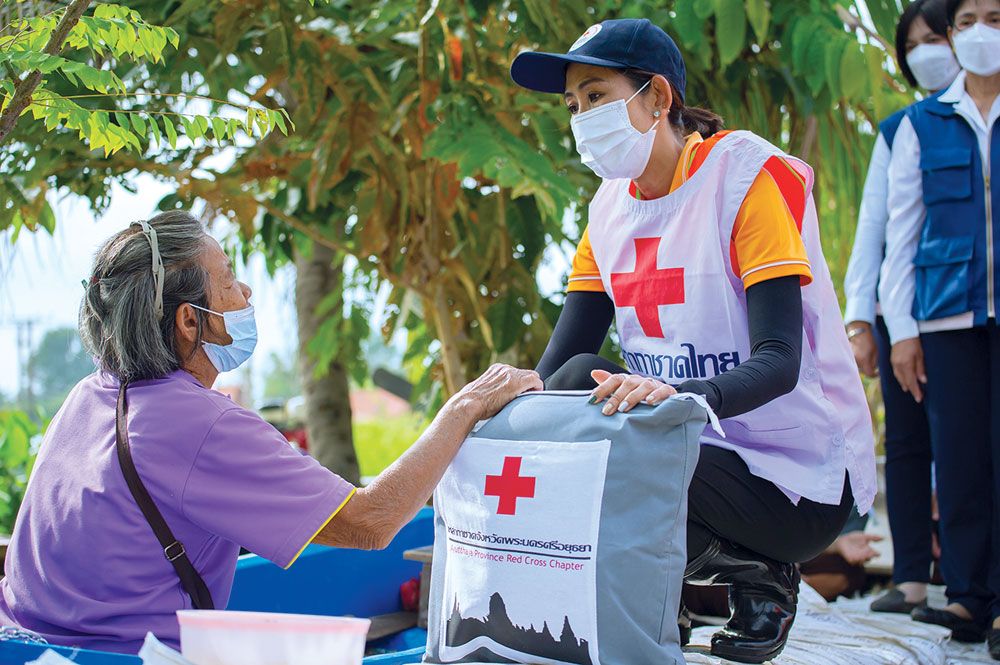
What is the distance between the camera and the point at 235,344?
2.13 meters

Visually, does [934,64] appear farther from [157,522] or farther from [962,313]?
[157,522]

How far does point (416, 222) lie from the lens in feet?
14.6

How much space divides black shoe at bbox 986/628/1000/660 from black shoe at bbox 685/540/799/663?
736 millimetres

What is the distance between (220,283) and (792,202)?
1.10 metres

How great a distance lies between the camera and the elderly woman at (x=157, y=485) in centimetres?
189

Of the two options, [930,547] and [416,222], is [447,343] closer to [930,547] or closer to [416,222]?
[416,222]

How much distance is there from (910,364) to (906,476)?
1.20 ft

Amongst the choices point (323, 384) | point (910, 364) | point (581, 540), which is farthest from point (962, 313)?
point (323, 384)

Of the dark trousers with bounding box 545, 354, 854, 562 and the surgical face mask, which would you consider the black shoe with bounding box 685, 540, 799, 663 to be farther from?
the surgical face mask

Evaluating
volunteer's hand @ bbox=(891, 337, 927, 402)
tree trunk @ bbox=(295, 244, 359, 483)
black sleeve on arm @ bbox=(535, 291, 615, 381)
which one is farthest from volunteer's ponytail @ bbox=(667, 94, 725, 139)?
tree trunk @ bbox=(295, 244, 359, 483)

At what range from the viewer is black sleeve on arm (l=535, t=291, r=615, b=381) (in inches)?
103

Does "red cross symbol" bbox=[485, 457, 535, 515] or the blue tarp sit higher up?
"red cross symbol" bbox=[485, 457, 535, 515]

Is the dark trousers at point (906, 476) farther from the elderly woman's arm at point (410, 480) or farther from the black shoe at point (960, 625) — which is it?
the elderly woman's arm at point (410, 480)

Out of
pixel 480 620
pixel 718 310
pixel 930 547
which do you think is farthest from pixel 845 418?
pixel 930 547
